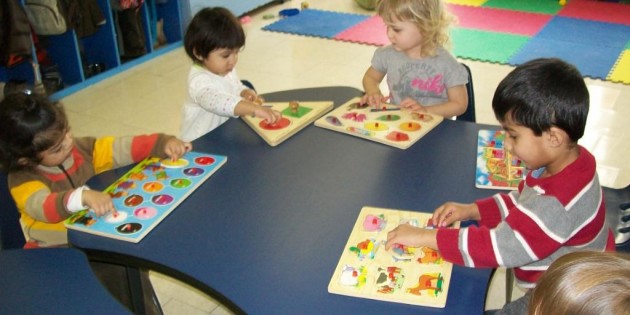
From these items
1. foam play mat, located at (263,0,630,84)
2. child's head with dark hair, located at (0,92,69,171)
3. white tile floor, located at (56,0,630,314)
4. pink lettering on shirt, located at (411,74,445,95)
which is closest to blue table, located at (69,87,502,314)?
child's head with dark hair, located at (0,92,69,171)

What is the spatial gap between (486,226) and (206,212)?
1.86ft

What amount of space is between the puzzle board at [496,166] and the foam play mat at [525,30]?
2.07 m

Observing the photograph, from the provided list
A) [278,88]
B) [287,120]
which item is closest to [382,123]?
[287,120]

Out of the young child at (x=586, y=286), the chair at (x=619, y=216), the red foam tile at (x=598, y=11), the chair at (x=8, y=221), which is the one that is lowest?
the red foam tile at (x=598, y=11)

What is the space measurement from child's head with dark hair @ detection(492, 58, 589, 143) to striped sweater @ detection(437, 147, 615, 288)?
0.09 meters

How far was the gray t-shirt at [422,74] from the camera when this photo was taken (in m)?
1.83

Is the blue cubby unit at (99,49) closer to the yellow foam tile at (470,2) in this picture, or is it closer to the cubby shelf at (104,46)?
the cubby shelf at (104,46)

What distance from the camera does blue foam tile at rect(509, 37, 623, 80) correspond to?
3645mm

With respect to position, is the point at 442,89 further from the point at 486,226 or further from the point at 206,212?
the point at 206,212

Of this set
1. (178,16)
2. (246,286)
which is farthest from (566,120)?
(178,16)

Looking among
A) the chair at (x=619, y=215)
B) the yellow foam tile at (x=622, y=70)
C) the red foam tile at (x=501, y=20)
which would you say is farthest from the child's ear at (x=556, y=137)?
the red foam tile at (x=501, y=20)

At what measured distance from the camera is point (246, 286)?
104 centimetres

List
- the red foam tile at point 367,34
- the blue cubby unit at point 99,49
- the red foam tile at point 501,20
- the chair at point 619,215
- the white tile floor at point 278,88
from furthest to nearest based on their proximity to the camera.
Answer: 1. the red foam tile at point 501,20
2. the red foam tile at point 367,34
3. the blue cubby unit at point 99,49
4. the white tile floor at point 278,88
5. the chair at point 619,215

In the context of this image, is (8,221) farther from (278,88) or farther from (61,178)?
(278,88)
